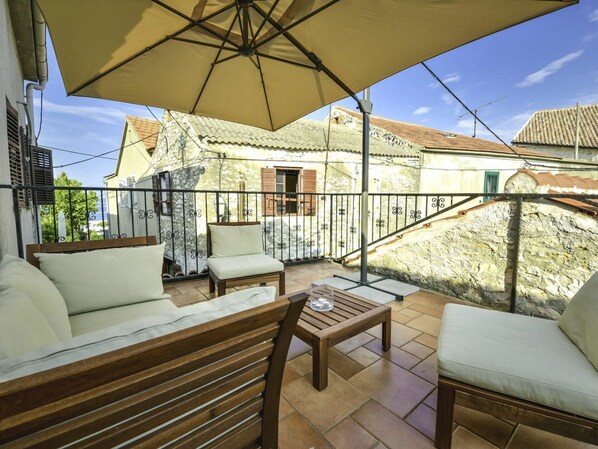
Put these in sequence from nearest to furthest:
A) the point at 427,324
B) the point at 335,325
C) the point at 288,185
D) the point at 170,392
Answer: the point at 170,392
the point at 335,325
the point at 427,324
the point at 288,185

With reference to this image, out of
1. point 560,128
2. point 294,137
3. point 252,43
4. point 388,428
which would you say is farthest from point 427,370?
point 560,128

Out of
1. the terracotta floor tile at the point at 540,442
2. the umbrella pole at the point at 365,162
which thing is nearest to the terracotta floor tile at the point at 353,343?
the terracotta floor tile at the point at 540,442

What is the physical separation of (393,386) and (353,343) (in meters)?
0.48

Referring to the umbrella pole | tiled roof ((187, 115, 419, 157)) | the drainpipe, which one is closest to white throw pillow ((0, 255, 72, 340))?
the umbrella pole

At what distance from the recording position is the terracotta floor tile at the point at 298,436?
4.05 ft

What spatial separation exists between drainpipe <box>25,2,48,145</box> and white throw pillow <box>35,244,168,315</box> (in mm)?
2487

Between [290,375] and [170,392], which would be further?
[290,375]

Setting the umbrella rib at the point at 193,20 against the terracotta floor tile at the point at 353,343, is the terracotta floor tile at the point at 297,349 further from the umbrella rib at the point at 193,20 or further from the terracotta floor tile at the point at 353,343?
the umbrella rib at the point at 193,20

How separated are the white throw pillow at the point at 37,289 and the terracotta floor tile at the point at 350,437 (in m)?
1.21

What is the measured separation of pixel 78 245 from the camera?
1.95 meters

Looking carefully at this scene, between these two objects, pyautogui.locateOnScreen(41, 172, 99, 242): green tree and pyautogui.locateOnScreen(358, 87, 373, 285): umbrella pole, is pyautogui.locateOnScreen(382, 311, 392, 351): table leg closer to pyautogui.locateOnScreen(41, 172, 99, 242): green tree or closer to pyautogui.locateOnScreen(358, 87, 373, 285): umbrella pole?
pyautogui.locateOnScreen(358, 87, 373, 285): umbrella pole

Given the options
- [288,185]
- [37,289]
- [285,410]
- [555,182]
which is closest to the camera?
[37,289]

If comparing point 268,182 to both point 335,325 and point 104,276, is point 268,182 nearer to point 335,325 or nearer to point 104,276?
point 104,276

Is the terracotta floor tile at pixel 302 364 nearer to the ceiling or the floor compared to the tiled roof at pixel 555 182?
nearer to the floor
